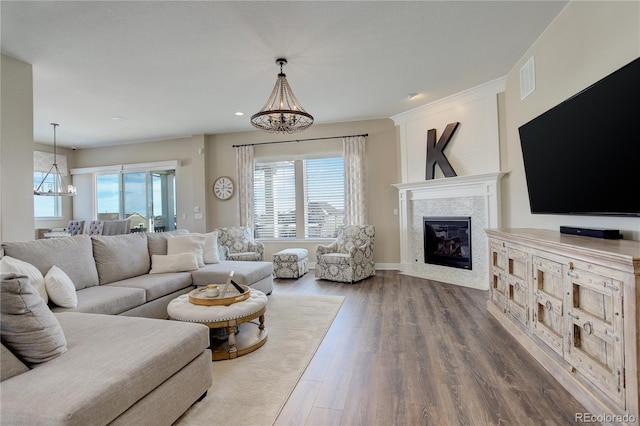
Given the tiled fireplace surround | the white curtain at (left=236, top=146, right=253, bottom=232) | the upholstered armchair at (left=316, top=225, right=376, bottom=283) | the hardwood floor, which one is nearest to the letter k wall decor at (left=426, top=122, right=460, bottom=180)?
the tiled fireplace surround

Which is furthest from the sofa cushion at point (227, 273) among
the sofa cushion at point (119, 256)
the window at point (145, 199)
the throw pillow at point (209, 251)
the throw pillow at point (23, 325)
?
the window at point (145, 199)

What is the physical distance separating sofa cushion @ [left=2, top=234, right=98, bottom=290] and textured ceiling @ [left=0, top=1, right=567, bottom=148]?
1983 millimetres

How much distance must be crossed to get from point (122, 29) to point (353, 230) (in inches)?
164

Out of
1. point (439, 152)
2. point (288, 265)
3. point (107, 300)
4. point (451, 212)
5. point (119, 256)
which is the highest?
point (439, 152)

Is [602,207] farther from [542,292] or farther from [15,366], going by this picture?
[15,366]

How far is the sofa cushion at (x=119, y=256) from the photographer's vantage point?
320 cm

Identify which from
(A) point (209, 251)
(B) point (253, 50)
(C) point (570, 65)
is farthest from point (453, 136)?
(A) point (209, 251)

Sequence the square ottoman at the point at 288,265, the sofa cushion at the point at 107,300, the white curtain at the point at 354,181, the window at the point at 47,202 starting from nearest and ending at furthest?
the sofa cushion at the point at 107,300
the square ottoman at the point at 288,265
the white curtain at the point at 354,181
the window at the point at 47,202

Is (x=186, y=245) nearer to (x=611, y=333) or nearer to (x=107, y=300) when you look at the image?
(x=107, y=300)

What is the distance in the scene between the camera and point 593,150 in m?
2.13

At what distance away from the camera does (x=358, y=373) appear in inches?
86.4

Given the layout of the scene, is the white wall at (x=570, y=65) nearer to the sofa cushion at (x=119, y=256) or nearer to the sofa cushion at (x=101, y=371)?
the sofa cushion at (x=101, y=371)

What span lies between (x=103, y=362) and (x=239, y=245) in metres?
4.22

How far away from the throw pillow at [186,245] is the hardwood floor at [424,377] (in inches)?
79.7
